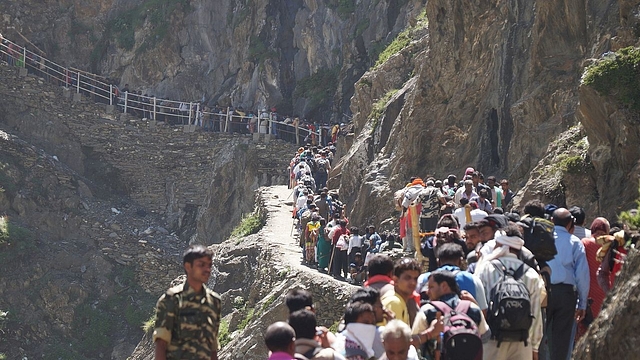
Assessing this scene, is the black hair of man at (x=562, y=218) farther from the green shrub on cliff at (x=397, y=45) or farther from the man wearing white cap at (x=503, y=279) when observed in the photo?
the green shrub on cliff at (x=397, y=45)

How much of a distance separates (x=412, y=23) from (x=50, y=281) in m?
13.2

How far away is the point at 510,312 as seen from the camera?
10297mm

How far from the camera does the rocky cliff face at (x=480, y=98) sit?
22.1 metres

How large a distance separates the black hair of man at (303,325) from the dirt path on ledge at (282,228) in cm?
1117

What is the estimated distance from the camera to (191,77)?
48.2 meters

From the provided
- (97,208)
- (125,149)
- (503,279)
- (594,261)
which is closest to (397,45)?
(97,208)

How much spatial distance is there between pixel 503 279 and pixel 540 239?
116 centimetres

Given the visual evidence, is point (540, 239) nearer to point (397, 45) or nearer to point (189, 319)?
point (189, 319)

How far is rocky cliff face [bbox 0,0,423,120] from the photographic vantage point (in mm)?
44156

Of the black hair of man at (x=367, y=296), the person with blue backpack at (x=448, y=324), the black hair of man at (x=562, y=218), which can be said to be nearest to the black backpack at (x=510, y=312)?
the person with blue backpack at (x=448, y=324)

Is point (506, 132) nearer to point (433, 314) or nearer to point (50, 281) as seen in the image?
point (433, 314)

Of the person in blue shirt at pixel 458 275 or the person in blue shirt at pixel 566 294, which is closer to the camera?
the person in blue shirt at pixel 458 275

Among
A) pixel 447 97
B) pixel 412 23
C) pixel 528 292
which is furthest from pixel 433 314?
pixel 412 23

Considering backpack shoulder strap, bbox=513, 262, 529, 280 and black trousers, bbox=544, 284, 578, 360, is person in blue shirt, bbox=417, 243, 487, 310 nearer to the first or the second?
backpack shoulder strap, bbox=513, 262, 529, 280
